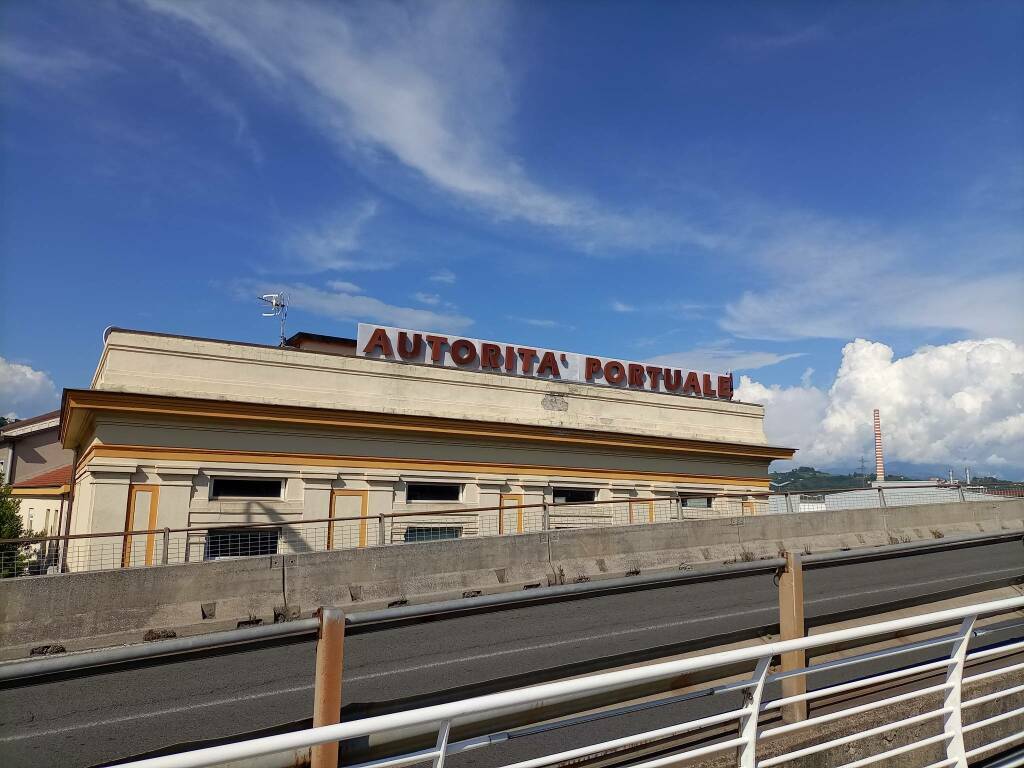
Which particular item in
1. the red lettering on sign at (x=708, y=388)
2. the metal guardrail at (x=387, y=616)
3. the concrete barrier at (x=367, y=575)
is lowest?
the concrete barrier at (x=367, y=575)

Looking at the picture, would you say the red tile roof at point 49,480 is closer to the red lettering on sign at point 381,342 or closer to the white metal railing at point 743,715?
the red lettering on sign at point 381,342

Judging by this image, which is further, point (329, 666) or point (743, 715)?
point (743, 715)

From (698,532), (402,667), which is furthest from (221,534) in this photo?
(698,532)

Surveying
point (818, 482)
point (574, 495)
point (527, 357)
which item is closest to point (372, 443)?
point (574, 495)

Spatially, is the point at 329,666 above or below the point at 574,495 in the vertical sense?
below

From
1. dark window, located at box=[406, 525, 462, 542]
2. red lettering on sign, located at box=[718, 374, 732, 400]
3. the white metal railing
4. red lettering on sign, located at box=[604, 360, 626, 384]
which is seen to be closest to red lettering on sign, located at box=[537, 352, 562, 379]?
red lettering on sign, located at box=[604, 360, 626, 384]

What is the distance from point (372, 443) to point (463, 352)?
6.00 metres

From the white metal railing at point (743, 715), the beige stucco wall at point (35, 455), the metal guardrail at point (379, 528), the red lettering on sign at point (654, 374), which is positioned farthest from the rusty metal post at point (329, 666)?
the beige stucco wall at point (35, 455)

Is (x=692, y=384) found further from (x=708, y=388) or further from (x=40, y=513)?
(x=40, y=513)

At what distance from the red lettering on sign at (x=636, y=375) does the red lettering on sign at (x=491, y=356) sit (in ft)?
21.7

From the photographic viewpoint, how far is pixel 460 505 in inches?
890

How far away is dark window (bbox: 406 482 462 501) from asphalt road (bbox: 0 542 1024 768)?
9415mm

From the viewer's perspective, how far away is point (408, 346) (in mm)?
25281

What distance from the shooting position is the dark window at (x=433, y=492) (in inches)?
867
